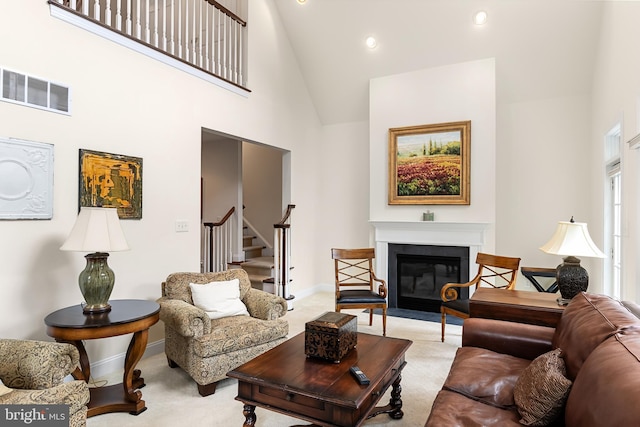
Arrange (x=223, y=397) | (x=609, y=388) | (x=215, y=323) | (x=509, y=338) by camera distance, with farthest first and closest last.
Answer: (x=215, y=323)
(x=223, y=397)
(x=509, y=338)
(x=609, y=388)

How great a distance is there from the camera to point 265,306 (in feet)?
10.6

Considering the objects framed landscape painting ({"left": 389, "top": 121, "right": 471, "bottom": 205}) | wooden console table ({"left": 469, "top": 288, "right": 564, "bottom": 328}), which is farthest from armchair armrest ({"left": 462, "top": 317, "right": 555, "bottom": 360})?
framed landscape painting ({"left": 389, "top": 121, "right": 471, "bottom": 205})

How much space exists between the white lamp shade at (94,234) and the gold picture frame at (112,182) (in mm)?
511

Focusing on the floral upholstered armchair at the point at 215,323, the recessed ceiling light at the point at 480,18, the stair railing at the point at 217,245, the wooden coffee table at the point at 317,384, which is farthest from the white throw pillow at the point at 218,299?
the recessed ceiling light at the point at 480,18

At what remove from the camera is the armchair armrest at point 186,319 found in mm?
2660

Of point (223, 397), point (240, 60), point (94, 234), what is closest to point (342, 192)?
point (240, 60)

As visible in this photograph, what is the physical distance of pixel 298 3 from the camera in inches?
201

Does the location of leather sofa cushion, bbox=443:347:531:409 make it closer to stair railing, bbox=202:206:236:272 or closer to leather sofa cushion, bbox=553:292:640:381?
leather sofa cushion, bbox=553:292:640:381

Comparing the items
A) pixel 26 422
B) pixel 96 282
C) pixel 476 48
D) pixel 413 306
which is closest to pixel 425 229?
pixel 413 306

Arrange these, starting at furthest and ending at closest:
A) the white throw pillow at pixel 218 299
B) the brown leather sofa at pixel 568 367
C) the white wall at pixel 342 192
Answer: the white wall at pixel 342 192, the white throw pillow at pixel 218 299, the brown leather sofa at pixel 568 367

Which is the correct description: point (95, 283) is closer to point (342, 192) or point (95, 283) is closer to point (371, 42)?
point (342, 192)

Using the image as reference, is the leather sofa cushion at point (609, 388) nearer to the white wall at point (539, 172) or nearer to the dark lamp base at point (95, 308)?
the dark lamp base at point (95, 308)

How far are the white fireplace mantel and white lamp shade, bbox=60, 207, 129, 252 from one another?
3675 mm

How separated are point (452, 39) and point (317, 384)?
4.69 metres
